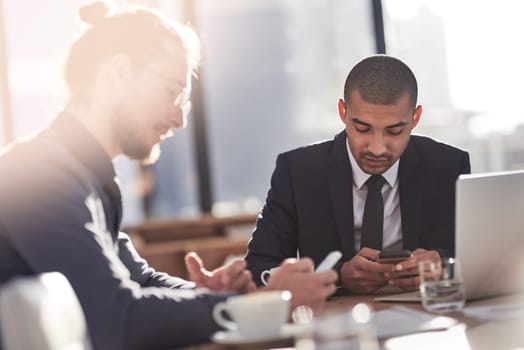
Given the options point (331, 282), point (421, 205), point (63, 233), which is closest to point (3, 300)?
point (63, 233)

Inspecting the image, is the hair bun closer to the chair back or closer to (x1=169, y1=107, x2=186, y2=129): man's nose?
(x1=169, y1=107, x2=186, y2=129): man's nose

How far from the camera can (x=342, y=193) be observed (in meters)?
2.76

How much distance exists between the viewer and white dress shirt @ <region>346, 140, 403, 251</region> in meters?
2.73

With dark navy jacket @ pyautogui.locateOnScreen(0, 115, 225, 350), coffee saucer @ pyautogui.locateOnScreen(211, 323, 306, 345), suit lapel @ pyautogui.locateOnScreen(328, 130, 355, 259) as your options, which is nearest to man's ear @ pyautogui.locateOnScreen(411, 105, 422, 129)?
suit lapel @ pyautogui.locateOnScreen(328, 130, 355, 259)

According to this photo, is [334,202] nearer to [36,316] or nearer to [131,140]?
[131,140]

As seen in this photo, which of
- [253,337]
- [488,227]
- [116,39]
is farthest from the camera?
[116,39]

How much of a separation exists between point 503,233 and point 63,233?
0.97m

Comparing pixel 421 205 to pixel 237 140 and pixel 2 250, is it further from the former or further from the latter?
pixel 237 140

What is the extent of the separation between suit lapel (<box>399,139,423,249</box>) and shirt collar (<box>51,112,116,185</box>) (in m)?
1.02

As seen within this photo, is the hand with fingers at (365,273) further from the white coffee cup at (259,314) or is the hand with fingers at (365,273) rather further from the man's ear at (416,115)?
the white coffee cup at (259,314)

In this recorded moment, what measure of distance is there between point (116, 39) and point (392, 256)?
88 centimetres

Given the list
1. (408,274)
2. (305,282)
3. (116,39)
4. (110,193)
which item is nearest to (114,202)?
(110,193)

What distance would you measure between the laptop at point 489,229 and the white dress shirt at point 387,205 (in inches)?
23.4

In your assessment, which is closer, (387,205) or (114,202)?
(114,202)
